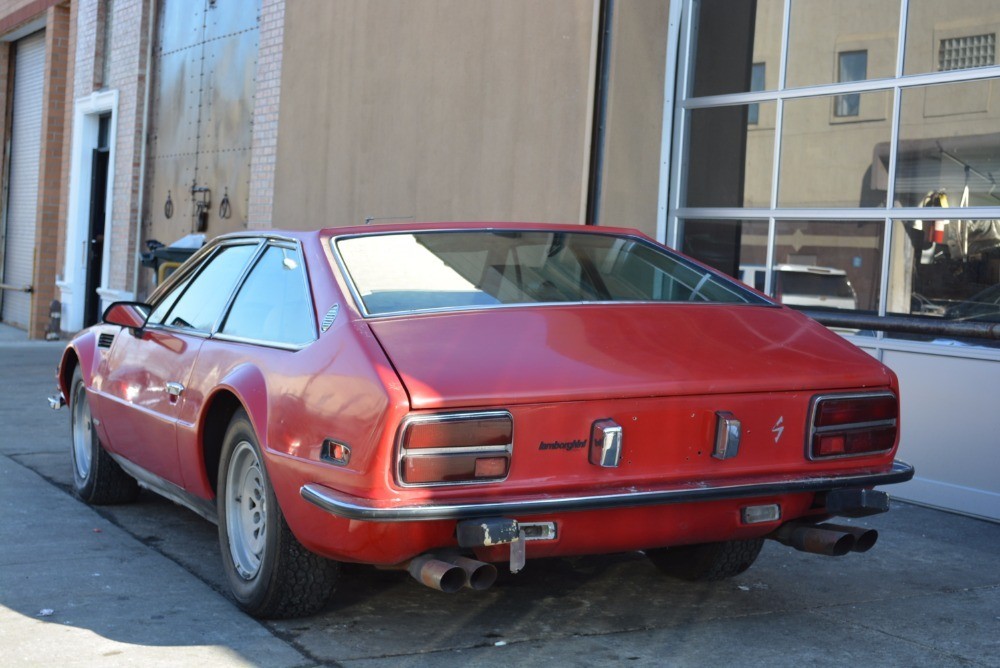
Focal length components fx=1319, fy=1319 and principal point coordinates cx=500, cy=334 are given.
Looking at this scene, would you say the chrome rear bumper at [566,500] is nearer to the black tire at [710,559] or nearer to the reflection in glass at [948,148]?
the black tire at [710,559]

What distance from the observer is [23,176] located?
22.0 metres

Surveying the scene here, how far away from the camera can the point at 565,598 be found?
482cm

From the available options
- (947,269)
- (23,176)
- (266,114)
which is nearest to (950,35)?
(947,269)

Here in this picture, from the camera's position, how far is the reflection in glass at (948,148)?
7234mm

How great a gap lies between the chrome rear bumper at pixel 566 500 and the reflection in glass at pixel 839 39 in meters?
4.38

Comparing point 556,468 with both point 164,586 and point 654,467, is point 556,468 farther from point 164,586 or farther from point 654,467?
point 164,586

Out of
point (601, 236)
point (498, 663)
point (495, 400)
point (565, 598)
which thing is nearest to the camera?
point (495, 400)

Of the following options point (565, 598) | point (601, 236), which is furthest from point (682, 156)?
point (565, 598)

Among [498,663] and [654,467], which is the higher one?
[654,467]

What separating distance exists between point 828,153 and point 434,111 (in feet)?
12.1

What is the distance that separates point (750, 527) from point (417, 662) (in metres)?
1.13

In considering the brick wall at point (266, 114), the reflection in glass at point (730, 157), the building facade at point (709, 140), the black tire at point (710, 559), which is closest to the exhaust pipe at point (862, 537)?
the black tire at point (710, 559)

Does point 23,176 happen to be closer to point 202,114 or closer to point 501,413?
point 202,114

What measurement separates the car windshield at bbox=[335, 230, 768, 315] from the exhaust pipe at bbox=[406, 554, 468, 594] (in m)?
0.89
